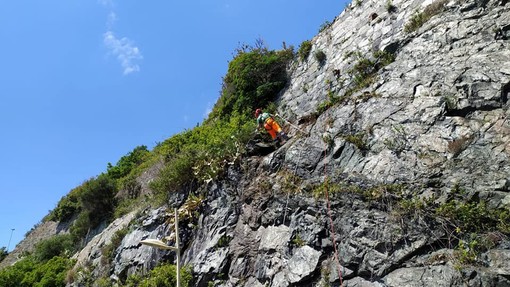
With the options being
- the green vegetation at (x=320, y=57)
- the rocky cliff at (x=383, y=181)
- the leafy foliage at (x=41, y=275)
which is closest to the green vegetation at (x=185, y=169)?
the leafy foliage at (x=41, y=275)

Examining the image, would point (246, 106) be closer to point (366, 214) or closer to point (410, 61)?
point (410, 61)

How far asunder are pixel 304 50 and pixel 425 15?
226 inches

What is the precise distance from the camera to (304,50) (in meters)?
16.9

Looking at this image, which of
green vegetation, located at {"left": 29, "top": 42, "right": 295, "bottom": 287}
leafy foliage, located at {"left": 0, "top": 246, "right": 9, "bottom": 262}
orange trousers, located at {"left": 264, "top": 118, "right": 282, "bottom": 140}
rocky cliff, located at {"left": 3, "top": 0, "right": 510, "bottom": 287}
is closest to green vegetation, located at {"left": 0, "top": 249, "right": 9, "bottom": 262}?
leafy foliage, located at {"left": 0, "top": 246, "right": 9, "bottom": 262}

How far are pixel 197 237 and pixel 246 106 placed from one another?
726cm

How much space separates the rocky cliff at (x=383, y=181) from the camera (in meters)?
7.10

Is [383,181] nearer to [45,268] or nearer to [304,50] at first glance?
[304,50]

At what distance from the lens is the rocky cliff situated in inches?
279

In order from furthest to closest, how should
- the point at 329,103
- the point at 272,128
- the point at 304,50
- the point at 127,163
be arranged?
the point at 127,163, the point at 304,50, the point at 272,128, the point at 329,103

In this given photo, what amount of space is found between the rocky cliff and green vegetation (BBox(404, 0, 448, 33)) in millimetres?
47

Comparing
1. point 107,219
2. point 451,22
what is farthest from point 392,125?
point 107,219

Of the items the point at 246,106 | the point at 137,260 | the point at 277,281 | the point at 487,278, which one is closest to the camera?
the point at 487,278

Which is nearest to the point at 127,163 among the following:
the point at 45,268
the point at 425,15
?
the point at 45,268

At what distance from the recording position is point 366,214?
8.24 m
